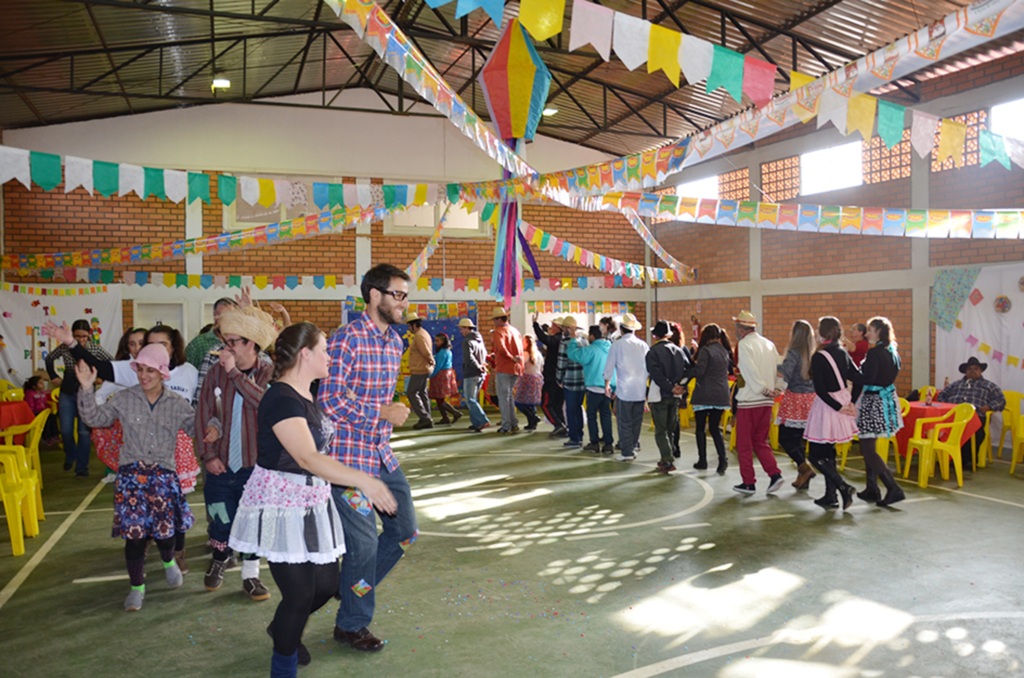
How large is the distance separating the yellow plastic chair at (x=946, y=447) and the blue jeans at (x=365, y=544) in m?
5.24

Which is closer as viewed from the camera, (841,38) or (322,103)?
(841,38)

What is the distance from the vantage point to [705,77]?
3.93 meters

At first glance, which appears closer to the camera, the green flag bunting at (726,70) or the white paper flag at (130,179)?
the green flag bunting at (726,70)

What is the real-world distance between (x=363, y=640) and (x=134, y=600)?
1371 millimetres

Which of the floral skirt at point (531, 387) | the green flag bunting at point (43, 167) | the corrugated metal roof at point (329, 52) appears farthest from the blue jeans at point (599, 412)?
the green flag bunting at point (43, 167)

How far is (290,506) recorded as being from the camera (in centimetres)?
243

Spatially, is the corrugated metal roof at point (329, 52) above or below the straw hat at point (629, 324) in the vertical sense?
above

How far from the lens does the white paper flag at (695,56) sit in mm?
3838

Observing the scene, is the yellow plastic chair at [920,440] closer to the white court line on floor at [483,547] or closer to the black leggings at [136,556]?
the white court line on floor at [483,547]

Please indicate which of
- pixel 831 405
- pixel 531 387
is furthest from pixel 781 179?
pixel 831 405

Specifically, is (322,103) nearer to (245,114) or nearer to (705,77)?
(245,114)

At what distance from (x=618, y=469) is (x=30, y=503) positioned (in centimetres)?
501

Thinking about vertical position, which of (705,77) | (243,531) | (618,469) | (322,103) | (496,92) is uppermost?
(322,103)

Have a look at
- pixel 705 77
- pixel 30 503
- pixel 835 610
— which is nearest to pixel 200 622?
pixel 30 503
